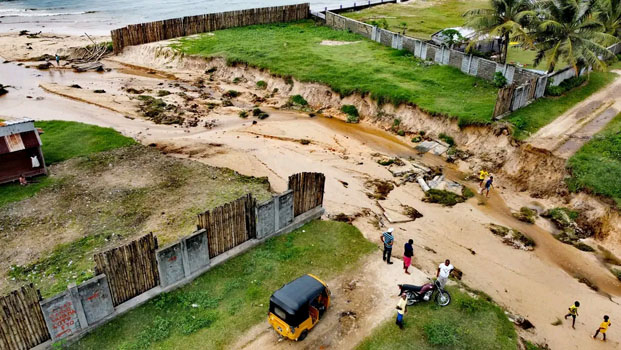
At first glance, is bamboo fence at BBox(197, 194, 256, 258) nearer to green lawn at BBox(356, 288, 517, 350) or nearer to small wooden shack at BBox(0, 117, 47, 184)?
green lawn at BBox(356, 288, 517, 350)

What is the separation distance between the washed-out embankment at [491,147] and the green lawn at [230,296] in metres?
11.7

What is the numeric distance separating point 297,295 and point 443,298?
520cm

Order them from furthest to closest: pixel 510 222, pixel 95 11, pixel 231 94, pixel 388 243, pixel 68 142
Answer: pixel 95 11
pixel 231 94
pixel 68 142
pixel 510 222
pixel 388 243

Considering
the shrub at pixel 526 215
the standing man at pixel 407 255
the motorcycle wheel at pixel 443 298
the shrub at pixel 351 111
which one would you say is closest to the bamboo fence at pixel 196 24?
the shrub at pixel 351 111

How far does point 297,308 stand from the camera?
1197 cm

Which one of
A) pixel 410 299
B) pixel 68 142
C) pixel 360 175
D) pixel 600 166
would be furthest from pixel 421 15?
pixel 410 299

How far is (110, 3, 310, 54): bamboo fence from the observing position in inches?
1847

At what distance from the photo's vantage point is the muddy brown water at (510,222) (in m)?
18.2

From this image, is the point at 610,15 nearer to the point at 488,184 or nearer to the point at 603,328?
the point at 488,184

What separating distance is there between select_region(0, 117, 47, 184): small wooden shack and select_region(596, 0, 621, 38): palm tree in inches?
1546

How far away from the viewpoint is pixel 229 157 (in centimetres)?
2589

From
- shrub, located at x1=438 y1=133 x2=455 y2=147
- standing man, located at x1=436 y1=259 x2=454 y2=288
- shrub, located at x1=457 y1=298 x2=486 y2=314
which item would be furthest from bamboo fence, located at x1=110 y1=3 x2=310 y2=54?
shrub, located at x1=457 y1=298 x2=486 y2=314

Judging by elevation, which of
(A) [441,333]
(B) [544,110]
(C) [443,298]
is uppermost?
(B) [544,110]

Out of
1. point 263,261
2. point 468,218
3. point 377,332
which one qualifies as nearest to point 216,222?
point 263,261
